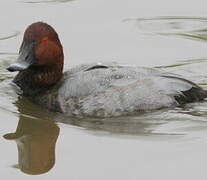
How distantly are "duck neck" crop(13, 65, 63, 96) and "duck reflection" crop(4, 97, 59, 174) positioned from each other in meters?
0.29

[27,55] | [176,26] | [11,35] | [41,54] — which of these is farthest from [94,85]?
[176,26]

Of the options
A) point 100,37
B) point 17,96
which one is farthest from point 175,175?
point 100,37

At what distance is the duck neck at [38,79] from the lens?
846 centimetres

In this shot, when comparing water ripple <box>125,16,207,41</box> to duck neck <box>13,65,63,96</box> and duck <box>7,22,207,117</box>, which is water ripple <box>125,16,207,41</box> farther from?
duck neck <box>13,65,63,96</box>

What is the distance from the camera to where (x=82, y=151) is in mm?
7105

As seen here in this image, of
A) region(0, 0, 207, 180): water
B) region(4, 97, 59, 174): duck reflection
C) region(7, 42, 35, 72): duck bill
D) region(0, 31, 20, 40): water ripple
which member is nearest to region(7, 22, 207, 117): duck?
region(7, 42, 35, 72): duck bill

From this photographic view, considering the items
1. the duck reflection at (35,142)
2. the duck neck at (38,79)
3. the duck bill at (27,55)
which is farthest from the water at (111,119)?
the duck bill at (27,55)

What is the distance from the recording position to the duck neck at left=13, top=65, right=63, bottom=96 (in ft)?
27.8

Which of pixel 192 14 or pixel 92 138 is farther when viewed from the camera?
pixel 192 14

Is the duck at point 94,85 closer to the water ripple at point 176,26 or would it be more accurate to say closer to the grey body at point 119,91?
the grey body at point 119,91

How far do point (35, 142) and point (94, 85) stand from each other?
96cm

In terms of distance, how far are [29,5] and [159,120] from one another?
437 cm

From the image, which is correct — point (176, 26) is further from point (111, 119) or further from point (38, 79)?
point (111, 119)

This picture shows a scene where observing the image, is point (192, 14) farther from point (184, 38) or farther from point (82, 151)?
point (82, 151)
